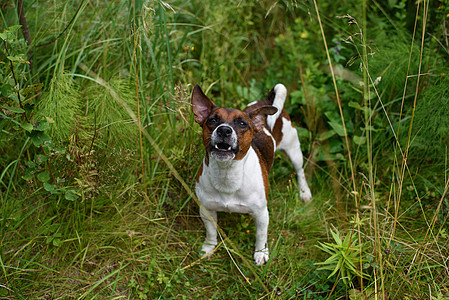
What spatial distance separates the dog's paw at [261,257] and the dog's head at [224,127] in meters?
1.02

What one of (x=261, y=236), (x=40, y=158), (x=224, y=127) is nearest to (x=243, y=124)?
(x=224, y=127)

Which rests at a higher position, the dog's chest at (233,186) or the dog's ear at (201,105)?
the dog's ear at (201,105)

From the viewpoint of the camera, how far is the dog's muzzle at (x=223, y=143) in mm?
2689

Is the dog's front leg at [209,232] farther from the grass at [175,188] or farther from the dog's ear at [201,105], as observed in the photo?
the dog's ear at [201,105]

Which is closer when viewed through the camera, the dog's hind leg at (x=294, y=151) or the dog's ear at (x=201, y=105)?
the dog's ear at (x=201, y=105)

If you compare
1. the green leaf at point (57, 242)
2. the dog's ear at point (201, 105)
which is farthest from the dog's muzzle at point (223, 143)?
the green leaf at point (57, 242)

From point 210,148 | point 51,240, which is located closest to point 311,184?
point 210,148

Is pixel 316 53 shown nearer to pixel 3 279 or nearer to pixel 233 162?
pixel 233 162

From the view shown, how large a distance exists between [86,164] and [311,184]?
236 cm

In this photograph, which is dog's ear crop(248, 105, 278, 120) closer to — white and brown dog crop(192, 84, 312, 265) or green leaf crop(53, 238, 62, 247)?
white and brown dog crop(192, 84, 312, 265)

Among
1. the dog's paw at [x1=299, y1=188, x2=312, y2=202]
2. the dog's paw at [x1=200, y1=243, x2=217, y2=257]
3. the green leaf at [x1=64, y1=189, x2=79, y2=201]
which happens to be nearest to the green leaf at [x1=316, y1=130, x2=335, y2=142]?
the dog's paw at [x1=299, y1=188, x2=312, y2=202]

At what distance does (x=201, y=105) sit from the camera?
10.1ft

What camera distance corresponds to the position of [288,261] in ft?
11.2

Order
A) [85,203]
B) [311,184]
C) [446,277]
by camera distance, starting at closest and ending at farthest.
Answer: [446,277]
[85,203]
[311,184]
